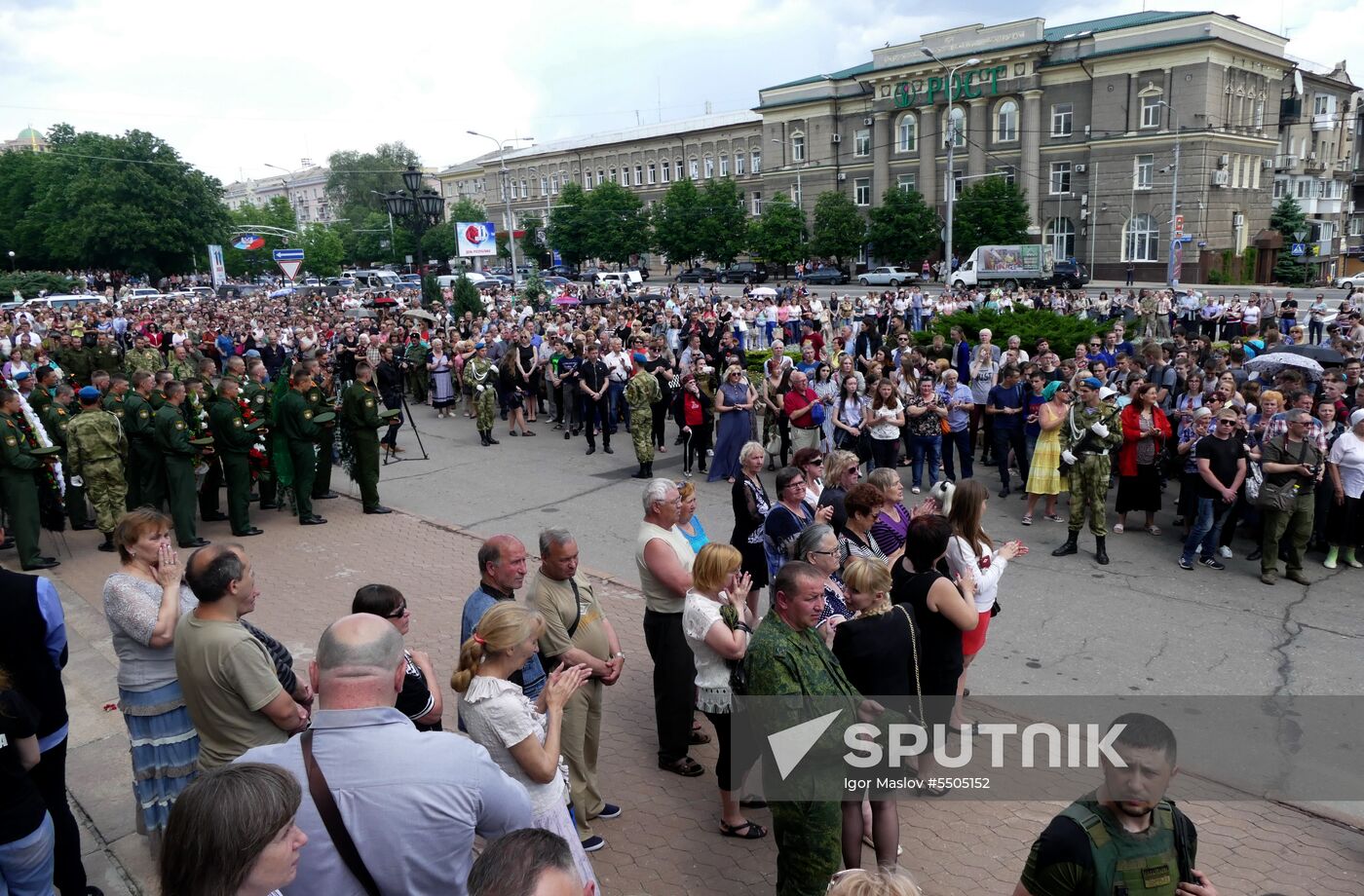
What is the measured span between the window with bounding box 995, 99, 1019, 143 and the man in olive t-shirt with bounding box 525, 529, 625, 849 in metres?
57.7

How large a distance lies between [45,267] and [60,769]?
3230 inches

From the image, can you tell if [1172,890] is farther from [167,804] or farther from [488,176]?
[488,176]

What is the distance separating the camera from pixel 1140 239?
51.7 meters

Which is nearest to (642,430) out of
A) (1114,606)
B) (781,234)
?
(1114,606)

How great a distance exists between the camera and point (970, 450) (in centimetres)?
1170

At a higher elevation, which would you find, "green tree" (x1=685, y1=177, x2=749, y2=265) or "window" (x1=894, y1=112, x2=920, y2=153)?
"window" (x1=894, y1=112, x2=920, y2=153)

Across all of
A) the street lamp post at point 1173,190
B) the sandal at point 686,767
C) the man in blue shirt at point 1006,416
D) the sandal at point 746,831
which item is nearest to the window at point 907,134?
the street lamp post at point 1173,190

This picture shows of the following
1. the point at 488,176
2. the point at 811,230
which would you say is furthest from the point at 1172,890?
the point at 488,176

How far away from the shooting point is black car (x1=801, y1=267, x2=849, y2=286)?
184 feet

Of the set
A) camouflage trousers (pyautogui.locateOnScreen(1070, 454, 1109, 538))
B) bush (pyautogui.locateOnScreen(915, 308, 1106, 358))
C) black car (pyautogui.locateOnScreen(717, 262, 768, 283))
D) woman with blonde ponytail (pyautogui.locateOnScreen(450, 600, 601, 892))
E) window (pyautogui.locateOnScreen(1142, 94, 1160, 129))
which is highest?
window (pyautogui.locateOnScreen(1142, 94, 1160, 129))

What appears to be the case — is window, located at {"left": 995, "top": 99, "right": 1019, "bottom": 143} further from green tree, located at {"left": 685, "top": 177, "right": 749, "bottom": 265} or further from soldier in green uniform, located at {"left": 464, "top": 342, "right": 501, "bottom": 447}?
soldier in green uniform, located at {"left": 464, "top": 342, "right": 501, "bottom": 447}

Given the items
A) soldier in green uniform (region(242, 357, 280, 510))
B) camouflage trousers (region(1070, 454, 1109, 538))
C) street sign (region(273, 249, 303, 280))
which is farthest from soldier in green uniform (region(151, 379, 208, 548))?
street sign (region(273, 249, 303, 280))

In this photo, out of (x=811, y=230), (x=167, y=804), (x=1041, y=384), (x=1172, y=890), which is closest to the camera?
(x=1172, y=890)

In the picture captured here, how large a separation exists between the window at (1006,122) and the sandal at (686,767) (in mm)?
57268
